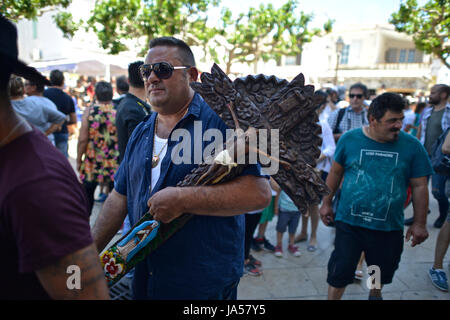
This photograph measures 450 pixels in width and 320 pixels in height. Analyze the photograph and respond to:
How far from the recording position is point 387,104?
8.64ft

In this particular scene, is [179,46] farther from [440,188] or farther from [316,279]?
[440,188]

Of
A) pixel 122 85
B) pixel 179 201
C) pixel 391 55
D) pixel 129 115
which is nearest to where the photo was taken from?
pixel 179 201

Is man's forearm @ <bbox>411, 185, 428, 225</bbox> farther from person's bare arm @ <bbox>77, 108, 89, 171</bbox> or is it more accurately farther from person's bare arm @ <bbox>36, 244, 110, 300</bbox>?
person's bare arm @ <bbox>77, 108, 89, 171</bbox>

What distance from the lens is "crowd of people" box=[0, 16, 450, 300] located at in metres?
0.92

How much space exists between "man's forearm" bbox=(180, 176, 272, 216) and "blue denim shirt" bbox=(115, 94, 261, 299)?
69 mm

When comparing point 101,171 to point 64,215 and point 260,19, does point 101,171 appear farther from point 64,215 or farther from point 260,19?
point 260,19

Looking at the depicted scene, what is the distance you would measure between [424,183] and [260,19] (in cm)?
1293

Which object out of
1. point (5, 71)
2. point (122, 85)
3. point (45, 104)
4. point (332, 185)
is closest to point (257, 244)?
point (332, 185)

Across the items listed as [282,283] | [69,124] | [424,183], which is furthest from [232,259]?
[69,124]

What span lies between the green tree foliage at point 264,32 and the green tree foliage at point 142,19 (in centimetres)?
111

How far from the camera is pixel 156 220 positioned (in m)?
1.56

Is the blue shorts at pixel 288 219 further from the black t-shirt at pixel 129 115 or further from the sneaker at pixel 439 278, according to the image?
the black t-shirt at pixel 129 115

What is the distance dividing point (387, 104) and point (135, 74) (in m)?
2.71

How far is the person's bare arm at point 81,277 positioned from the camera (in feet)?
3.07
